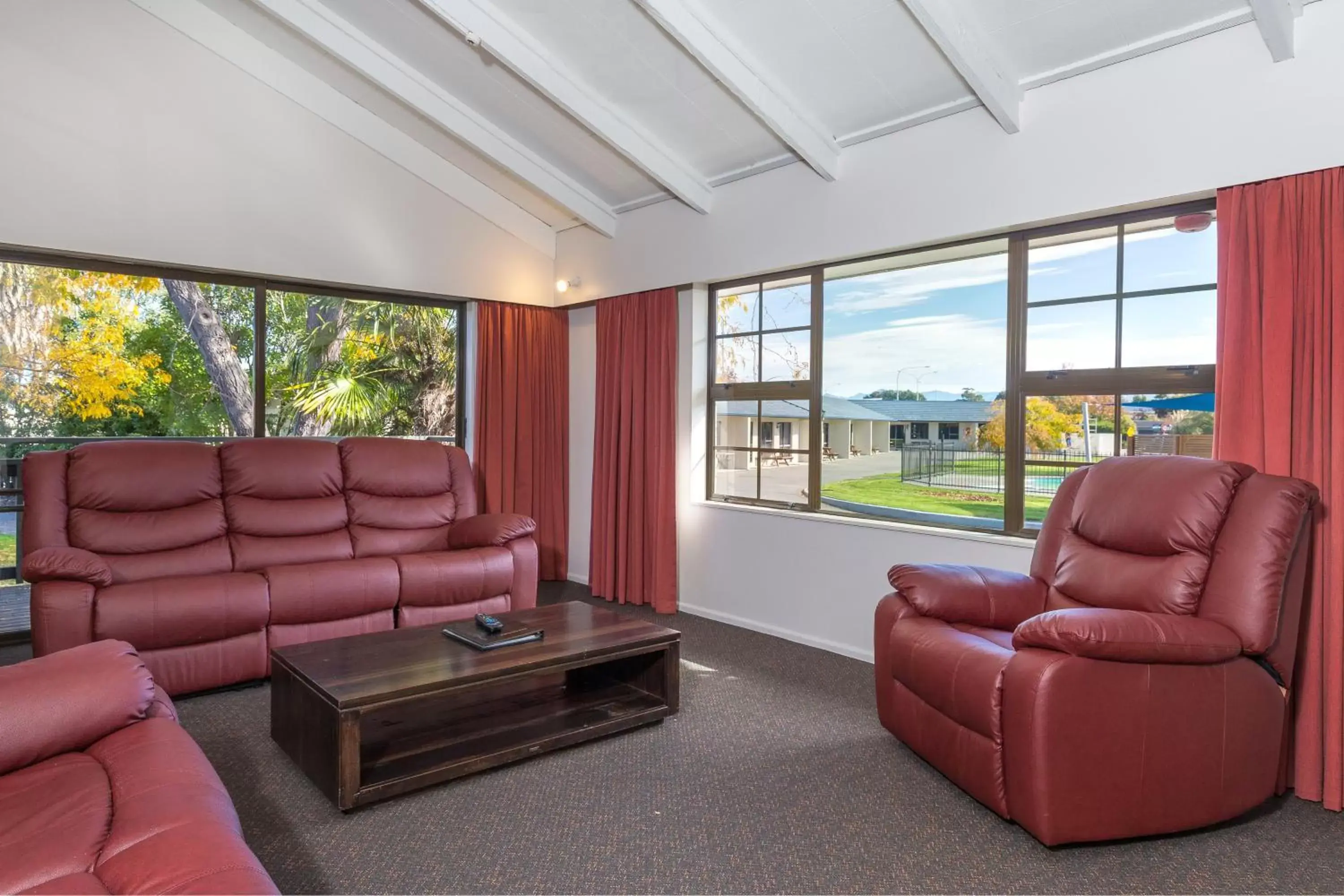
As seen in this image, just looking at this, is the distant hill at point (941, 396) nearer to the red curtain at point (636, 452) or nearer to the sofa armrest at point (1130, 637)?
the red curtain at point (636, 452)

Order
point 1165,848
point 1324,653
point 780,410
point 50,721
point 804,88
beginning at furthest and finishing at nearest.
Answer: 1. point 780,410
2. point 804,88
3. point 1324,653
4. point 1165,848
5. point 50,721

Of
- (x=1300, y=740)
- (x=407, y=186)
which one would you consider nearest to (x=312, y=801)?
(x=1300, y=740)

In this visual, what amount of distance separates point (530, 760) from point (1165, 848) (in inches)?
73.8

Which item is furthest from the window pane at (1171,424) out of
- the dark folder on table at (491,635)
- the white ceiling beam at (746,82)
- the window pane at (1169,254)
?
the dark folder on table at (491,635)

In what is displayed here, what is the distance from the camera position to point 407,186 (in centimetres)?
494

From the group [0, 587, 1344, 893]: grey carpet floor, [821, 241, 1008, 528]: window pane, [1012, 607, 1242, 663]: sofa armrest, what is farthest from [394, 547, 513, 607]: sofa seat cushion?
[1012, 607, 1242, 663]: sofa armrest

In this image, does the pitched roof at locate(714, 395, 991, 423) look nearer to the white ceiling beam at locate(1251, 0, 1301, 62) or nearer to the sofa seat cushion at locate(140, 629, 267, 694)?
the white ceiling beam at locate(1251, 0, 1301, 62)

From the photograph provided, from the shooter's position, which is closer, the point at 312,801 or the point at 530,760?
the point at 312,801

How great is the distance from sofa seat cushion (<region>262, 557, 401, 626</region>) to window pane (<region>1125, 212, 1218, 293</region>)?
11.3 ft

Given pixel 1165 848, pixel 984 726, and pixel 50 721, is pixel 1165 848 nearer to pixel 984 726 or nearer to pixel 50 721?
pixel 984 726

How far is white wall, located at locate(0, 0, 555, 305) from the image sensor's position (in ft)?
12.0

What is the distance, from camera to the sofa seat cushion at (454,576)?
12.3 ft

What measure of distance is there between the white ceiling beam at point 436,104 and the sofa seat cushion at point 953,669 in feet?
11.5

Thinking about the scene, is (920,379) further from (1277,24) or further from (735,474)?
(1277,24)
